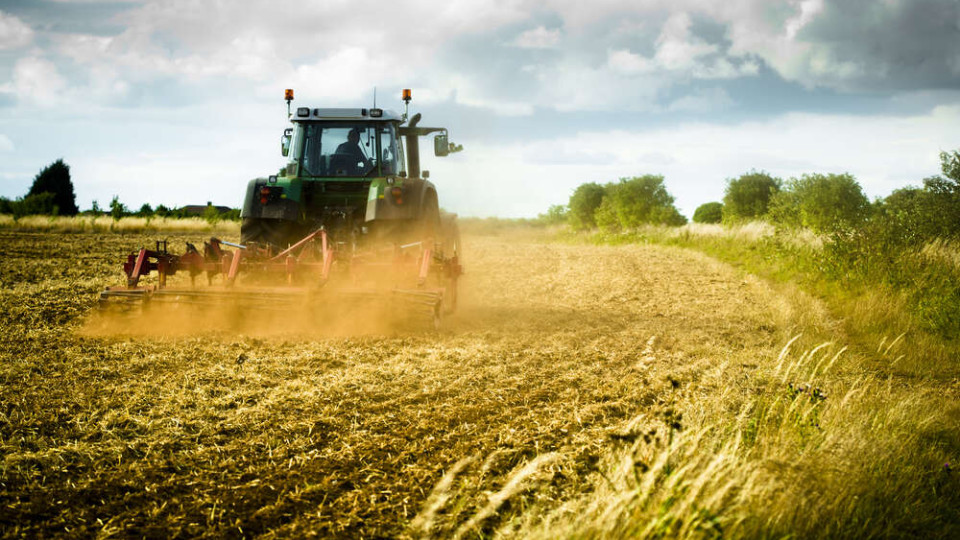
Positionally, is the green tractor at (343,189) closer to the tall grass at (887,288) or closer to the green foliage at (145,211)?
the tall grass at (887,288)

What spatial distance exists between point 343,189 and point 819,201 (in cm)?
1790

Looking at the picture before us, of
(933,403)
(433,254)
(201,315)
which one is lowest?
(933,403)

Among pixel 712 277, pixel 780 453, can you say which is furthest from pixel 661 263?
pixel 780 453

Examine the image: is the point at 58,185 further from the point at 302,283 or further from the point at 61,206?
the point at 302,283

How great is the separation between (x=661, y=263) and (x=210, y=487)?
1278 cm

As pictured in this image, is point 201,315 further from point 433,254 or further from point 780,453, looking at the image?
point 780,453

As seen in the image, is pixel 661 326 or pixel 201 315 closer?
pixel 201 315

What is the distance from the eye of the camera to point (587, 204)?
157 feet

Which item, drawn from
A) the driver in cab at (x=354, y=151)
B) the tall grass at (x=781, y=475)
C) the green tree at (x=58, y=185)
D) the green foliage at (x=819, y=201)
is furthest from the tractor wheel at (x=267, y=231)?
the green tree at (x=58, y=185)

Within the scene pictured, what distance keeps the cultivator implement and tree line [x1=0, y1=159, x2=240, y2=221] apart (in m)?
18.5

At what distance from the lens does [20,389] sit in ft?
13.3

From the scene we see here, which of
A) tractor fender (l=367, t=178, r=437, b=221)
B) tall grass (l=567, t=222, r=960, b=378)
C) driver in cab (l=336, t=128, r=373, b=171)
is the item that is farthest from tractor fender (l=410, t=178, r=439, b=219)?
tall grass (l=567, t=222, r=960, b=378)

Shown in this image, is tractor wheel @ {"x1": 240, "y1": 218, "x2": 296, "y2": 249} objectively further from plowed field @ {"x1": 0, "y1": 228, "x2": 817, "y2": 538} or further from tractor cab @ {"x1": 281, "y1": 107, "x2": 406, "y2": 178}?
plowed field @ {"x1": 0, "y1": 228, "x2": 817, "y2": 538}

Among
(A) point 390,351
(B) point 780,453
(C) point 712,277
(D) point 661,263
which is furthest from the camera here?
(D) point 661,263
